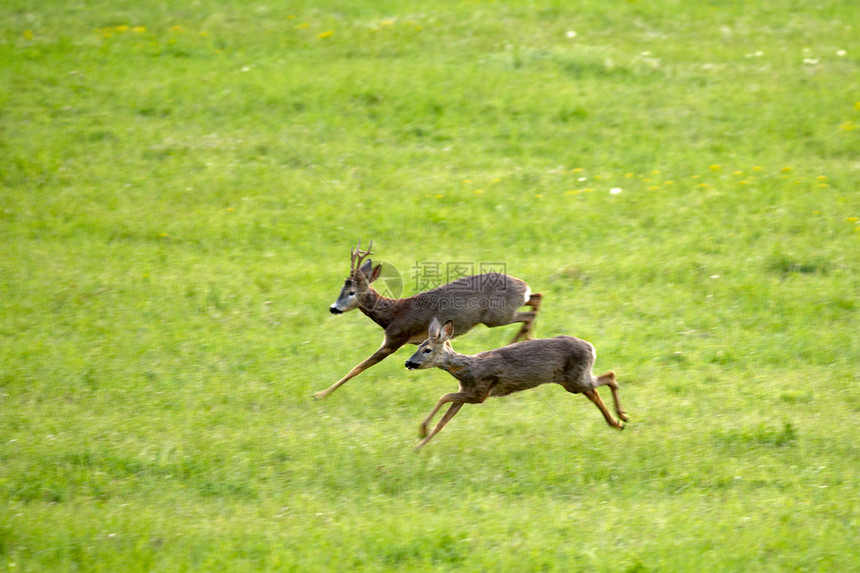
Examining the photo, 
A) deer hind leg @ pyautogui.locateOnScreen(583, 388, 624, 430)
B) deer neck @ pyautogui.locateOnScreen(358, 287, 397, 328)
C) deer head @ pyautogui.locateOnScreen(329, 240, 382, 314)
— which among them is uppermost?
deer head @ pyautogui.locateOnScreen(329, 240, 382, 314)

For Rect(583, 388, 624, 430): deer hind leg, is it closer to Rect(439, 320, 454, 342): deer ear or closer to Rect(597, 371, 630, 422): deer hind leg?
Rect(597, 371, 630, 422): deer hind leg

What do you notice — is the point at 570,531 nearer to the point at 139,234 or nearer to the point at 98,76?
the point at 139,234

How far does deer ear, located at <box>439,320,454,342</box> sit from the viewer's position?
7.79 m

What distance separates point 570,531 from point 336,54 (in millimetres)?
13253

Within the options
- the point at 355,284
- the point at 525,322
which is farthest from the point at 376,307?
the point at 525,322

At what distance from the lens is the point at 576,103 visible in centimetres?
1534

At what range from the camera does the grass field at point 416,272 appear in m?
6.31

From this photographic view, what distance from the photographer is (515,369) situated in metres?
7.57

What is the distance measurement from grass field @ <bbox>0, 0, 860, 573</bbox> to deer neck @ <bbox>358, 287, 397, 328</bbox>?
56 cm

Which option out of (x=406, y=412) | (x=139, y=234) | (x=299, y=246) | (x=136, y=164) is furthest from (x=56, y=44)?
(x=406, y=412)

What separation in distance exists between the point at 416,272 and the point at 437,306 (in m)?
2.37

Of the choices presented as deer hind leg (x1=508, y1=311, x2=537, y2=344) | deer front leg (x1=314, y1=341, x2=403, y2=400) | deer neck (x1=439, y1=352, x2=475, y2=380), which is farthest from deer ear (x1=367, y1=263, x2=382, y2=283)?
deer neck (x1=439, y1=352, x2=475, y2=380)

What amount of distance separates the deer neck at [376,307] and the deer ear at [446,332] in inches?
49.1

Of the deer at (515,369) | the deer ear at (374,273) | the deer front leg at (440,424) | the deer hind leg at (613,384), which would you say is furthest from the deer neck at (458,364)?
the deer ear at (374,273)
